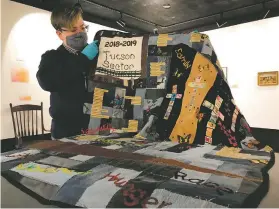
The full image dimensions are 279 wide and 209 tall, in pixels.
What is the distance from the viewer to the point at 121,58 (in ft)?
3.77

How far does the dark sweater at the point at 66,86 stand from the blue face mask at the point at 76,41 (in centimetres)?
13

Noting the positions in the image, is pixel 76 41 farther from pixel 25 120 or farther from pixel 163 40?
pixel 25 120

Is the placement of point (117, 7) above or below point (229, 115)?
above

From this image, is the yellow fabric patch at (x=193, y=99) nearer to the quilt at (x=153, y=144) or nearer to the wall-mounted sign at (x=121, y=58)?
the quilt at (x=153, y=144)

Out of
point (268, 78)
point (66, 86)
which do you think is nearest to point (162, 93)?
point (66, 86)

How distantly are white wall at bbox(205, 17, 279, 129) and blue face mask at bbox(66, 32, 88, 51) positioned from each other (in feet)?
13.5

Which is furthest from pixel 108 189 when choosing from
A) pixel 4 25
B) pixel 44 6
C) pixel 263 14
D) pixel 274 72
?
pixel 263 14

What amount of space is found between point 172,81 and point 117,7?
372cm

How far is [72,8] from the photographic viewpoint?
124cm

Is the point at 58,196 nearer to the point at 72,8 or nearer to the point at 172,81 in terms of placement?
the point at 172,81

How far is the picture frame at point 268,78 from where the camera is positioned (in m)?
4.57

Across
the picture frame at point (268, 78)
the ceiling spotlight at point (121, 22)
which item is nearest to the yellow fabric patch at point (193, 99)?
the picture frame at point (268, 78)

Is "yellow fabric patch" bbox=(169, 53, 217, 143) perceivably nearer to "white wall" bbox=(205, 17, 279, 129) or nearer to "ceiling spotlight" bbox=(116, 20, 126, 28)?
"white wall" bbox=(205, 17, 279, 129)

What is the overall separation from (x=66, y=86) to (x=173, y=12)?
3937 mm
